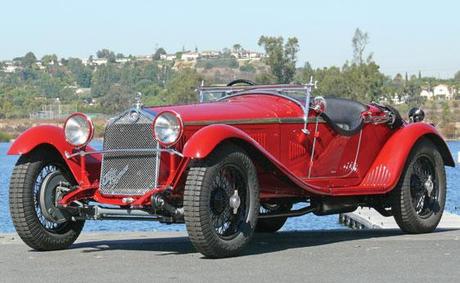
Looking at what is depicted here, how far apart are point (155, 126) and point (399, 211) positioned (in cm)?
343

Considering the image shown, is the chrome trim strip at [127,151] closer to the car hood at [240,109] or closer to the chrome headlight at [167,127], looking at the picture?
the chrome headlight at [167,127]

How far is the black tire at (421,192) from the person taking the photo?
12.0 meters

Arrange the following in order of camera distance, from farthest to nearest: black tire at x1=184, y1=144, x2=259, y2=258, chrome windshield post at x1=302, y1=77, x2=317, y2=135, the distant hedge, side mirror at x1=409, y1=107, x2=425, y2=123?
the distant hedge
side mirror at x1=409, y1=107, x2=425, y2=123
chrome windshield post at x1=302, y1=77, x2=317, y2=135
black tire at x1=184, y1=144, x2=259, y2=258

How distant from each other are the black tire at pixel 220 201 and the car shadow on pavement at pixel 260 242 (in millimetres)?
307

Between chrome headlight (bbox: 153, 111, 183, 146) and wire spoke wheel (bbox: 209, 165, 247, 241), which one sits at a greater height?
chrome headlight (bbox: 153, 111, 183, 146)

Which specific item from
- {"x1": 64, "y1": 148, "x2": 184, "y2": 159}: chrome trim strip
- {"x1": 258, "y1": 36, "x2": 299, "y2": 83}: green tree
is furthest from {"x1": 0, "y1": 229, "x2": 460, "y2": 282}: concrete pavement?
{"x1": 258, "y1": 36, "x2": 299, "y2": 83}: green tree

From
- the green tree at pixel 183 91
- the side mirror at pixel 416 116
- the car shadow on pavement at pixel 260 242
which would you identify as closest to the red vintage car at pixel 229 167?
the car shadow on pavement at pixel 260 242

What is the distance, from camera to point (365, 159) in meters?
12.1

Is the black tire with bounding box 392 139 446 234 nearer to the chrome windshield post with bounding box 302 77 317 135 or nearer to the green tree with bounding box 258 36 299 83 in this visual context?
the chrome windshield post with bounding box 302 77 317 135

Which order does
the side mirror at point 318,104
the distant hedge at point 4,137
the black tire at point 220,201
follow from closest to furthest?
the black tire at point 220,201 → the side mirror at point 318,104 → the distant hedge at point 4,137

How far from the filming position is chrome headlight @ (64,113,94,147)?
10.6m

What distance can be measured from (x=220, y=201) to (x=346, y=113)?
2.87m

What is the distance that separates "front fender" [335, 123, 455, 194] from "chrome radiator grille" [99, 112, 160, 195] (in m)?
2.33

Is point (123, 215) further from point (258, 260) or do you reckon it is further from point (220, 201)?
point (258, 260)
